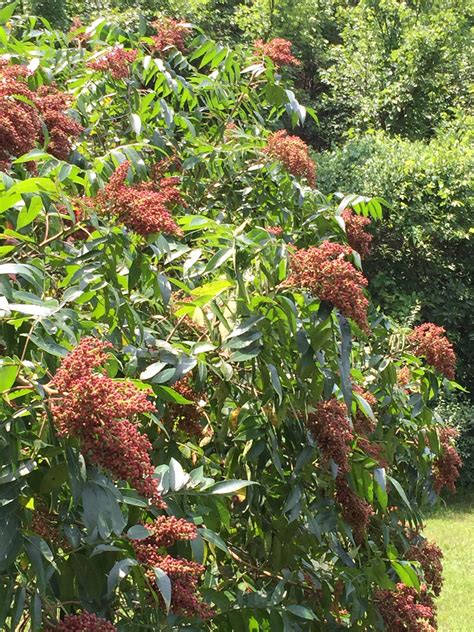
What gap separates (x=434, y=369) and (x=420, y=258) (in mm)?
6650

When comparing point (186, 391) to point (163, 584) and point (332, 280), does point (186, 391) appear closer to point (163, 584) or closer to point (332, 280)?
point (332, 280)

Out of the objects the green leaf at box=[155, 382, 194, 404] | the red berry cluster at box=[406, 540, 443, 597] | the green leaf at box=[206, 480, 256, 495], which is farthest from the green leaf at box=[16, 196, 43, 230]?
the red berry cluster at box=[406, 540, 443, 597]

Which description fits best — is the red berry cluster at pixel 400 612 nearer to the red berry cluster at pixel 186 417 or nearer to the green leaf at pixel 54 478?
the red berry cluster at pixel 186 417

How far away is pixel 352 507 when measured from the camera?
230 centimetres

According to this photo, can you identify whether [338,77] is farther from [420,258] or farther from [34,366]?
[34,366]

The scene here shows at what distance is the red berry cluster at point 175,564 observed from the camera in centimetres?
144

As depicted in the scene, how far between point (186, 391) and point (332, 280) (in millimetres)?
423

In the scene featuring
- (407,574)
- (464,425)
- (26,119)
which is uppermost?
(26,119)

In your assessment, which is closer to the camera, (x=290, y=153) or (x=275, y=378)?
(x=275, y=378)

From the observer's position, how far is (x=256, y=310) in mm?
2113

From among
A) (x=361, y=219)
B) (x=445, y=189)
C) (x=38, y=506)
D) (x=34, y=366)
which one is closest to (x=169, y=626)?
(x=38, y=506)

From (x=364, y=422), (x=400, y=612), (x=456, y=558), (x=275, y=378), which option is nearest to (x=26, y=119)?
(x=275, y=378)

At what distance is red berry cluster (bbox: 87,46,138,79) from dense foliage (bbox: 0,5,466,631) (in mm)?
13

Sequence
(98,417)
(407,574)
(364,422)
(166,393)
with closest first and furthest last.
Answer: (98,417) < (166,393) < (407,574) < (364,422)
